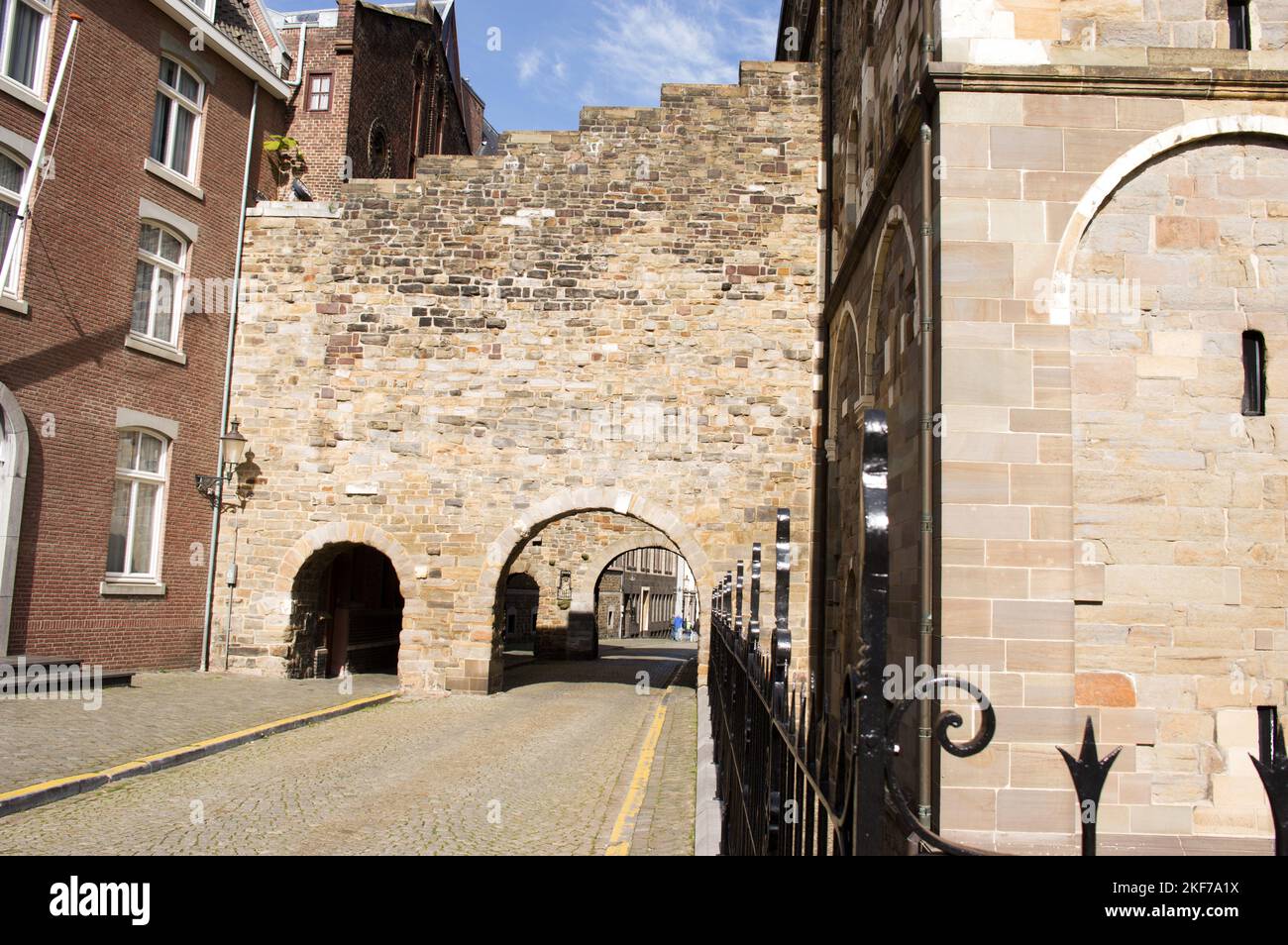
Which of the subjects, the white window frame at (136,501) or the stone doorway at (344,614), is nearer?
the white window frame at (136,501)

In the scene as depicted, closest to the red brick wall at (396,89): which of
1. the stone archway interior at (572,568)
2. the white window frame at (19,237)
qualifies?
the stone archway interior at (572,568)

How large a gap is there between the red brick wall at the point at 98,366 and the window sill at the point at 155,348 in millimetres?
117

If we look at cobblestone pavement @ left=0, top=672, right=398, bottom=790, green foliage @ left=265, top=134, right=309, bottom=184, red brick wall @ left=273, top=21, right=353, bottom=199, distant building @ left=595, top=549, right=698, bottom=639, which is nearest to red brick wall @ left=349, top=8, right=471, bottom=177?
red brick wall @ left=273, top=21, right=353, bottom=199

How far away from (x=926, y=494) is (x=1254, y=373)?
2.66 m

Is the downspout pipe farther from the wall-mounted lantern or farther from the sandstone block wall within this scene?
the wall-mounted lantern

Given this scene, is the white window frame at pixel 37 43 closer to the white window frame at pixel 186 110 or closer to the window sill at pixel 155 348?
the white window frame at pixel 186 110

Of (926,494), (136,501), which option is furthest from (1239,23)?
(136,501)

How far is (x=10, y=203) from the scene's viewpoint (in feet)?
44.1

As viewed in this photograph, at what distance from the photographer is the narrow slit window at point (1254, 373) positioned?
788 centimetres

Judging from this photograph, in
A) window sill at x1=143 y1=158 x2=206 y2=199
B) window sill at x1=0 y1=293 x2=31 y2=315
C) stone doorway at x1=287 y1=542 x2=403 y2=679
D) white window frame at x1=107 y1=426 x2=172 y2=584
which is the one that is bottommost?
stone doorway at x1=287 y1=542 x2=403 y2=679

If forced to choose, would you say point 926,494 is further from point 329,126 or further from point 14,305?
point 329,126

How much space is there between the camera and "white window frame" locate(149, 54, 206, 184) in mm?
16375

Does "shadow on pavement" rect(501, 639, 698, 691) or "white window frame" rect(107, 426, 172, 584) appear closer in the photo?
"white window frame" rect(107, 426, 172, 584)

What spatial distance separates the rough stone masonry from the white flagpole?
4639mm
